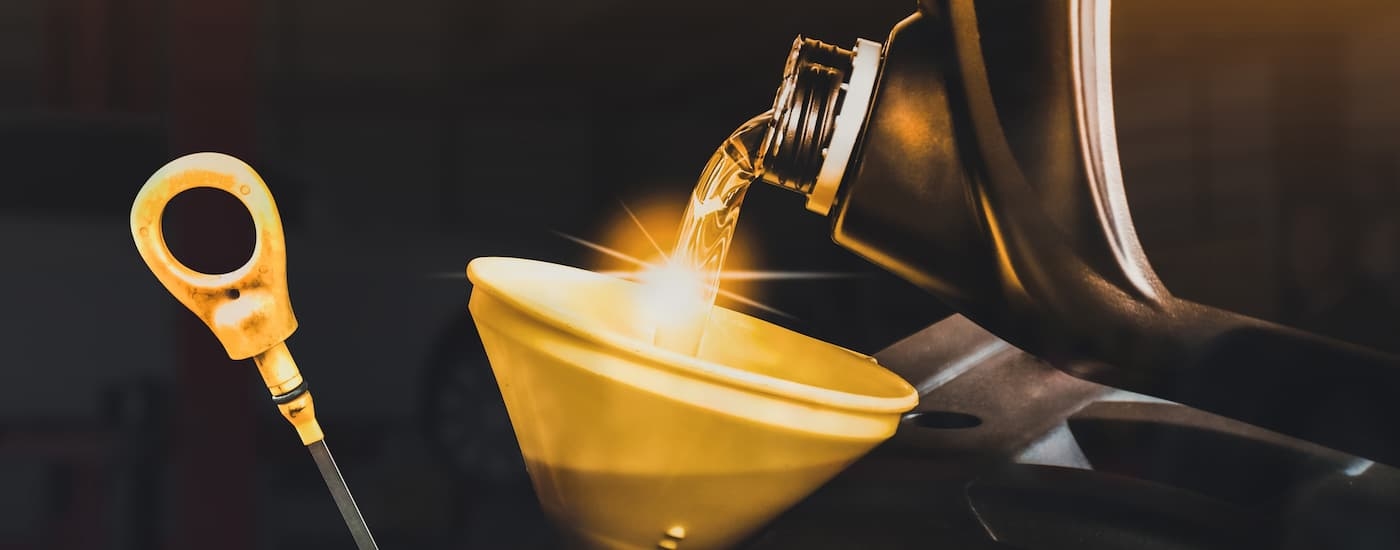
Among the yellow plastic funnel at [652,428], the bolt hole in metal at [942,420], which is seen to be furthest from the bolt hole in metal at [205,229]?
the bolt hole in metal at [942,420]

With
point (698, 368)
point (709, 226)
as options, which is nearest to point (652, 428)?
point (698, 368)

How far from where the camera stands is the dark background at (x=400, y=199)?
0.49m

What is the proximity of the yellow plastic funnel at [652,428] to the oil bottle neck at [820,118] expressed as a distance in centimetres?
11

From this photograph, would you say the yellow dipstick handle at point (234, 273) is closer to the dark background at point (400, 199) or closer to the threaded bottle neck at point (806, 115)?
the dark background at point (400, 199)

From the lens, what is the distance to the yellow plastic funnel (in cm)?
39

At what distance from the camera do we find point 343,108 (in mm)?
518

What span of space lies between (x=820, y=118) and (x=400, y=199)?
0.74ft

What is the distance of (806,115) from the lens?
49cm

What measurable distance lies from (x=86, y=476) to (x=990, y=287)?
18.4 inches

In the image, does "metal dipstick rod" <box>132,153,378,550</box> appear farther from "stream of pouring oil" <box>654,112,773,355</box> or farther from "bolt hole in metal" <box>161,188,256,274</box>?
"stream of pouring oil" <box>654,112,773,355</box>

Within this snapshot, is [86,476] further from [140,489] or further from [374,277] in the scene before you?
[374,277]

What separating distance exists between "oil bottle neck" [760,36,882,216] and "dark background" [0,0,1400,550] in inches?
2.0

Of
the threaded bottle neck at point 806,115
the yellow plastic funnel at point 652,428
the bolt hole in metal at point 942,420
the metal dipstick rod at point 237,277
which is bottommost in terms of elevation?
the bolt hole in metal at point 942,420

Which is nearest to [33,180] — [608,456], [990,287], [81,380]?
[81,380]
